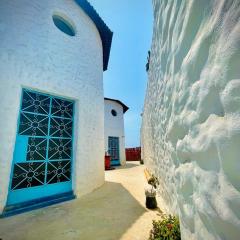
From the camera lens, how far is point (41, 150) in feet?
15.0

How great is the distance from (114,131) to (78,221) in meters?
11.3

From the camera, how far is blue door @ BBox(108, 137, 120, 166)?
555 inches

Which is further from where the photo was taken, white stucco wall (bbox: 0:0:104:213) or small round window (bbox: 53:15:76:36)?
small round window (bbox: 53:15:76:36)

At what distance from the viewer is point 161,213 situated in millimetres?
3514

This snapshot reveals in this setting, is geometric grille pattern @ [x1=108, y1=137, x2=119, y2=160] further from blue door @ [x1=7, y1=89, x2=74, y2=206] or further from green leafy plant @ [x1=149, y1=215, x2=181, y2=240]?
green leafy plant @ [x1=149, y1=215, x2=181, y2=240]

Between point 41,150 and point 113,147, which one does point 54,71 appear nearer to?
point 41,150

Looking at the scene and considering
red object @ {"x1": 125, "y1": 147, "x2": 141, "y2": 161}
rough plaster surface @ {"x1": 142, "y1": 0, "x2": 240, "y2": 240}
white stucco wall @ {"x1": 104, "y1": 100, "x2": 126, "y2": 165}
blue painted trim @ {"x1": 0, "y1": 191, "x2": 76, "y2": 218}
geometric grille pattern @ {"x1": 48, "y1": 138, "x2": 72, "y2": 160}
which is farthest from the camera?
red object @ {"x1": 125, "y1": 147, "x2": 141, "y2": 161}

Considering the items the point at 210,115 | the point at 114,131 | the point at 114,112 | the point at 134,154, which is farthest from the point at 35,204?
the point at 134,154

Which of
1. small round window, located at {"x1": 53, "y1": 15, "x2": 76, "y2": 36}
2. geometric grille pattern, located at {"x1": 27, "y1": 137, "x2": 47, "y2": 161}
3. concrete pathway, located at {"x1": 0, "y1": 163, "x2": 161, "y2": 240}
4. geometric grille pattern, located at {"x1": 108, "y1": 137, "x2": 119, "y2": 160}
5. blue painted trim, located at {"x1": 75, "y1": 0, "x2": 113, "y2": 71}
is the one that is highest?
blue painted trim, located at {"x1": 75, "y1": 0, "x2": 113, "y2": 71}

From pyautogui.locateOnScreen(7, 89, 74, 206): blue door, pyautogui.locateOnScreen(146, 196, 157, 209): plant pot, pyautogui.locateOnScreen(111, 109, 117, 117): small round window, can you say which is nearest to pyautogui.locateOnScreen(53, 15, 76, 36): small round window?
pyautogui.locateOnScreen(7, 89, 74, 206): blue door

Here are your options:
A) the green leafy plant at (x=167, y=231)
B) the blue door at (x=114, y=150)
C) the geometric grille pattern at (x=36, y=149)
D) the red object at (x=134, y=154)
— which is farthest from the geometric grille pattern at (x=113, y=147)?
the green leafy plant at (x=167, y=231)

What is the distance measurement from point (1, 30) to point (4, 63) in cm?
88

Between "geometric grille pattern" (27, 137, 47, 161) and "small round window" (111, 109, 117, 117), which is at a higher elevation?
"small round window" (111, 109, 117, 117)

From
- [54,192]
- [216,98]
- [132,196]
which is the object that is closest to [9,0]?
[54,192]
